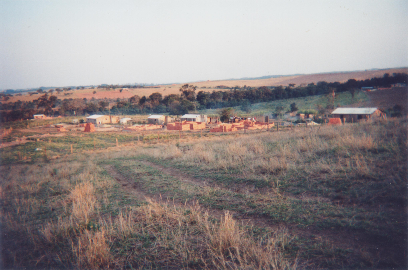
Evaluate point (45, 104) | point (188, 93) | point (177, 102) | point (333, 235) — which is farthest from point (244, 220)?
point (45, 104)

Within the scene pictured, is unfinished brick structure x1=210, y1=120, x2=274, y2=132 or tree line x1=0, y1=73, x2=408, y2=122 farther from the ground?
tree line x1=0, y1=73, x2=408, y2=122

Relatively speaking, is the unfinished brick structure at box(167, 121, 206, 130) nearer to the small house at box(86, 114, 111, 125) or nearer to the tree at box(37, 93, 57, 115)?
the small house at box(86, 114, 111, 125)

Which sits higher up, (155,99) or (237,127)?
(155,99)

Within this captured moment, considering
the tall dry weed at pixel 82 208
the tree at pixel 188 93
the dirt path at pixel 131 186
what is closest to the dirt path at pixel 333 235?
the dirt path at pixel 131 186

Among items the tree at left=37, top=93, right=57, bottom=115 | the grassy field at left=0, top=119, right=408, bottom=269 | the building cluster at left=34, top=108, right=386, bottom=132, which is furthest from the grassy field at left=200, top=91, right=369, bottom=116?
the tree at left=37, top=93, right=57, bottom=115

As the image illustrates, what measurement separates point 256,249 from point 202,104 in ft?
214

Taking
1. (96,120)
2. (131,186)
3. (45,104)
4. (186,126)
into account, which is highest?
(45,104)

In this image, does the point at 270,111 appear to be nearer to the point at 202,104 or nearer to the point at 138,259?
the point at 202,104

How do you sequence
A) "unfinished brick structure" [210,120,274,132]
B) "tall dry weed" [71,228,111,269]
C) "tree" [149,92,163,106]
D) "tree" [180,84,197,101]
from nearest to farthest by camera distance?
"tall dry weed" [71,228,111,269]
"unfinished brick structure" [210,120,274,132]
"tree" [149,92,163,106]
"tree" [180,84,197,101]

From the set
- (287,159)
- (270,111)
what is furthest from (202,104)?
(287,159)

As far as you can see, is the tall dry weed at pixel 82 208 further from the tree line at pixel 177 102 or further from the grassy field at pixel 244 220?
the tree line at pixel 177 102

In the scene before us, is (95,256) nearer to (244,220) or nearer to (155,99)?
(244,220)

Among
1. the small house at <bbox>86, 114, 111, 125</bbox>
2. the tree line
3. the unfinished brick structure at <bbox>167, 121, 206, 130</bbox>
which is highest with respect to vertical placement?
the tree line

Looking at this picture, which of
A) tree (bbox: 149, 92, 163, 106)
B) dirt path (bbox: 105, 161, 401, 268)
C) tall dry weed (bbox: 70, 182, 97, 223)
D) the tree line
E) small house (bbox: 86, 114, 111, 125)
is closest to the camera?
dirt path (bbox: 105, 161, 401, 268)
